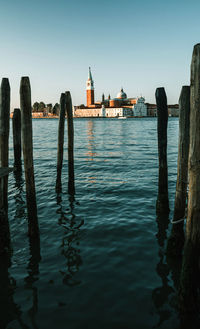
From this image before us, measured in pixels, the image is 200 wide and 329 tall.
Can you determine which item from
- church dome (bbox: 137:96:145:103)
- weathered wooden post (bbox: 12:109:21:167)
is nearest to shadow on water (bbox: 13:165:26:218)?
weathered wooden post (bbox: 12:109:21:167)

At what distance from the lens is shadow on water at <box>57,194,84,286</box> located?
4.41 metres

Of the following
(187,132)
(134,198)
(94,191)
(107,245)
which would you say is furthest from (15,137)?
(187,132)

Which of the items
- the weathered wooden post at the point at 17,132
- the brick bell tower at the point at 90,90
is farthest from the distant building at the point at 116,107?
the weathered wooden post at the point at 17,132

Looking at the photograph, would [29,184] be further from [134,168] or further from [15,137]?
[134,168]

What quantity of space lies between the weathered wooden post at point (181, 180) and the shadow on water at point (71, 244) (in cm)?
176

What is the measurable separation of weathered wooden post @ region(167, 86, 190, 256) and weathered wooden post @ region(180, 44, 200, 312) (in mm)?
1235

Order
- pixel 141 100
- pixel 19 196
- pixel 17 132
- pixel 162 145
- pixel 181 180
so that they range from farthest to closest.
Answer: pixel 141 100 → pixel 17 132 → pixel 19 196 → pixel 162 145 → pixel 181 180

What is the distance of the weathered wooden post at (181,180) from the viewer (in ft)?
15.3

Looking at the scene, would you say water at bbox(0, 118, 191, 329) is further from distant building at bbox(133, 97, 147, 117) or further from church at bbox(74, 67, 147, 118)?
distant building at bbox(133, 97, 147, 117)

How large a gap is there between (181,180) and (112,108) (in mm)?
148311

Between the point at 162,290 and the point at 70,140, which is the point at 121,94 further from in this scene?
the point at 162,290

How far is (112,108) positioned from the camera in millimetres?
149375

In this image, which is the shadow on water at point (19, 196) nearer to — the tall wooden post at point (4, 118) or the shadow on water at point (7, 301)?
the tall wooden post at point (4, 118)

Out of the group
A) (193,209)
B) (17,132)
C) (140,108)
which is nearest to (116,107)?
(140,108)
